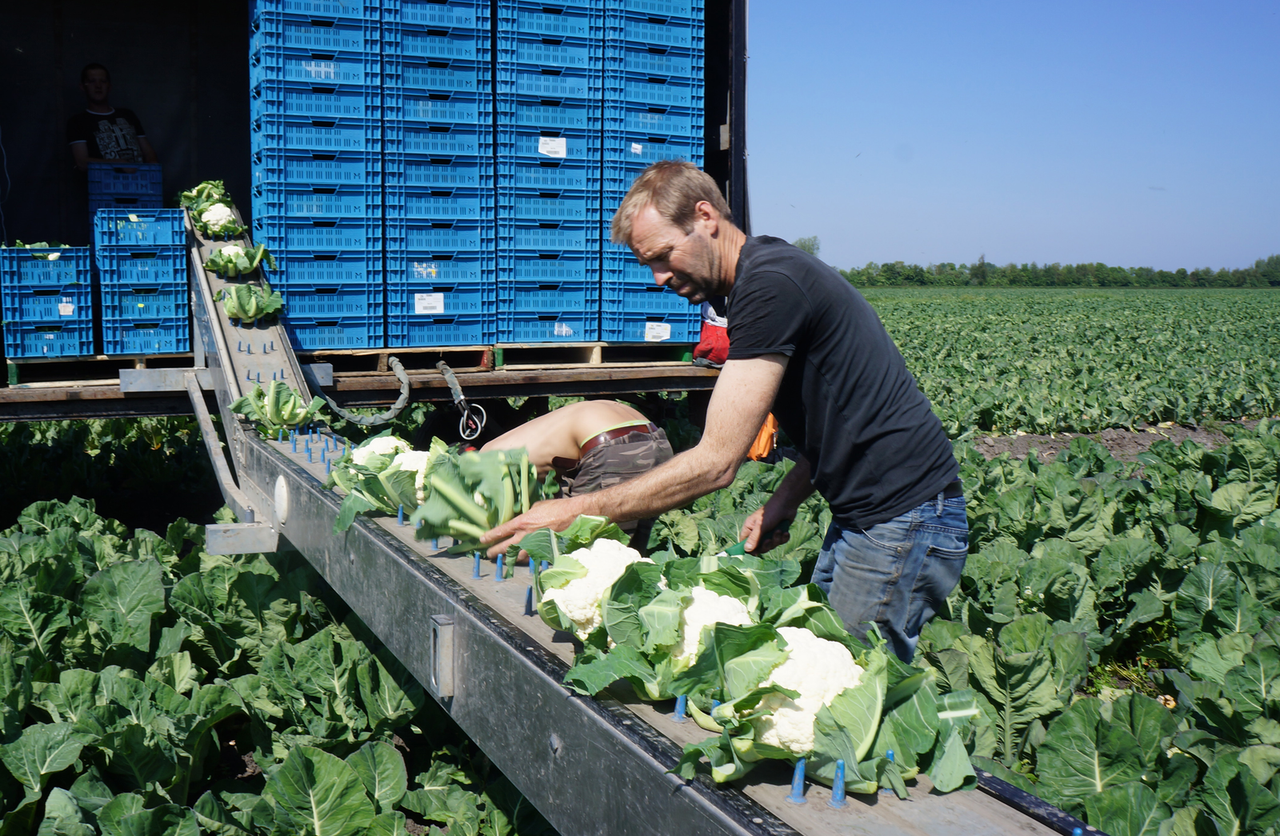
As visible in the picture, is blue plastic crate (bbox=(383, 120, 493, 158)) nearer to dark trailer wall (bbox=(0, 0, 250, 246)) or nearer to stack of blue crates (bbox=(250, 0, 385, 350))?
stack of blue crates (bbox=(250, 0, 385, 350))

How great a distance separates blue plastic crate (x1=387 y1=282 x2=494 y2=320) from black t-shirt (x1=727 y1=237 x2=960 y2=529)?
360 centimetres

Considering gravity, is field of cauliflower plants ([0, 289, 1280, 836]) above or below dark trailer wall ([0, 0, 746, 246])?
below

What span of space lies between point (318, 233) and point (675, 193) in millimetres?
3635

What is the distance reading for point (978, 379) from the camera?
14.8m

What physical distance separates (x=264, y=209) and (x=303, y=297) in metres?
0.53

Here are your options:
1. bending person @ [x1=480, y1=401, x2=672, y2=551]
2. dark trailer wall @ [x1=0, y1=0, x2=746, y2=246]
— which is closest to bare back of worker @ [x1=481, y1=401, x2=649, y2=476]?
bending person @ [x1=480, y1=401, x2=672, y2=551]

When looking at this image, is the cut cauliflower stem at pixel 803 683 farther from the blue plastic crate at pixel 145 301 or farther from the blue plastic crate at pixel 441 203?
the blue plastic crate at pixel 145 301

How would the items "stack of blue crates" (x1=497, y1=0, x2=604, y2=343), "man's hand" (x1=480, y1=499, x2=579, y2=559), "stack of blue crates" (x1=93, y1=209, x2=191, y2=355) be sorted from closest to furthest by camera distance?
1. "man's hand" (x1=480, y1=499, x2=579, y2=559)
2. "stack of blue crates" (x1=93, y1=209, x2=191, y2=355)
3. "stack of blue crates" (x1=497, y1=0, x2=604, y2=343)

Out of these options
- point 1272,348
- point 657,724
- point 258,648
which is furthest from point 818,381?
point 1272,348

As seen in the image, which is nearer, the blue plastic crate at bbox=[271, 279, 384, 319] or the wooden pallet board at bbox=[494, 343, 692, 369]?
the blue plastic crate at bbox=[271, 279, 384, 319]

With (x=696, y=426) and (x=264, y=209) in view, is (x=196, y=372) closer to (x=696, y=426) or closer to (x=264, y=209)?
(x=264, y=209)

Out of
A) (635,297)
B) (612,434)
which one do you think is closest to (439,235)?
(635,297)

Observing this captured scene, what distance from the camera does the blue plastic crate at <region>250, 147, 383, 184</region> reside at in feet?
17.5

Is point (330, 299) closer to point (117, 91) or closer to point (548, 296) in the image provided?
point (548, 296)
